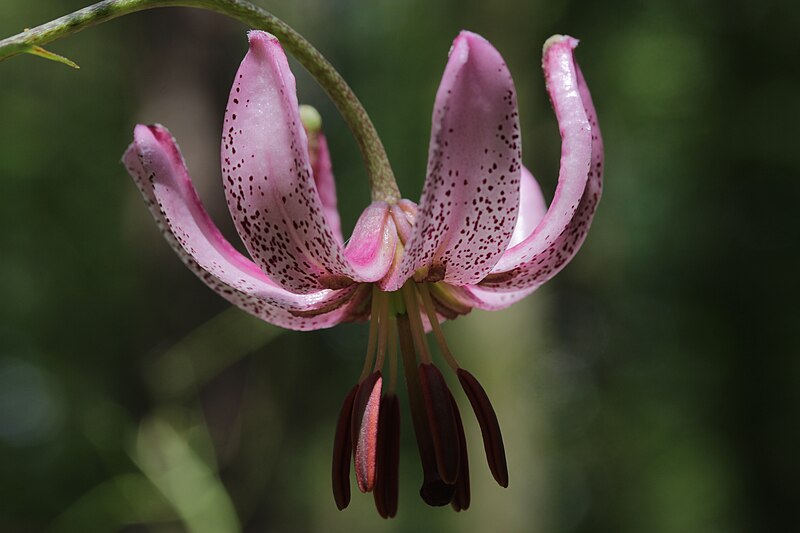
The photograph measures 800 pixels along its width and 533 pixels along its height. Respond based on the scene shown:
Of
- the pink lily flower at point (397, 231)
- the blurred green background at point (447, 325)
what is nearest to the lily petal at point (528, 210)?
the pink lily flower at point (397, 231)

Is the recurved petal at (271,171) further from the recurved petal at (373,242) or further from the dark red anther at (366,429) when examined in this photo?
the dark red anther at (366,429)

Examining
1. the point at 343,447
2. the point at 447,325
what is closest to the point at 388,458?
the point at 343,447

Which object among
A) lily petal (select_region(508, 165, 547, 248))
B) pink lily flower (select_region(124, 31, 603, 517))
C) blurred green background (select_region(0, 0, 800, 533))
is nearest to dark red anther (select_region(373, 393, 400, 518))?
pink lily flower (select_region(124, 31, 603, 517))

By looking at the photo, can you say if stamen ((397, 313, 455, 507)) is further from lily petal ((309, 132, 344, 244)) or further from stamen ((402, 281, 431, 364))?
lily petal ((309, 132, 344, 244))

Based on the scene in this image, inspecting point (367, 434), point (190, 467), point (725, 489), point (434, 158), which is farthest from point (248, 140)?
point (725, 489)

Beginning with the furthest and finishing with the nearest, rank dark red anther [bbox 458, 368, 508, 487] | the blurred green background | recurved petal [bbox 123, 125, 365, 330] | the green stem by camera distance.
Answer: the blurred green background, dark red anther [bbox 458, 368, 508, 487], recurved petal [bbox 123, 125, 365, 330], the green stem

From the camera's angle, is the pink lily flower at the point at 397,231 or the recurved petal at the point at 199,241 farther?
the recurved petal at the point at 199,241
